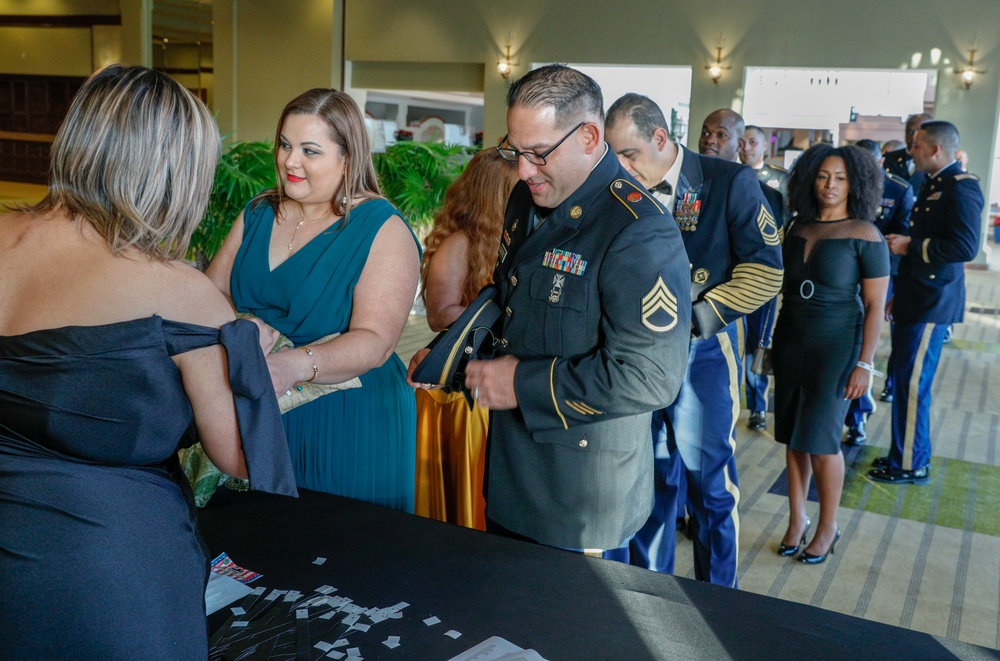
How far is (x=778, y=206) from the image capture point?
15.5 feet

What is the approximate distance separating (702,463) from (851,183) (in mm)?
1261

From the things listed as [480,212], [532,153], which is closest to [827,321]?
[480,212]

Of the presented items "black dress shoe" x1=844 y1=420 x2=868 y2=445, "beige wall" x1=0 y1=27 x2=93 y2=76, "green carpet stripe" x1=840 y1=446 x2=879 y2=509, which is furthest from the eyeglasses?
"beige wall" x1=0 y1=27 x2=93 y2=76

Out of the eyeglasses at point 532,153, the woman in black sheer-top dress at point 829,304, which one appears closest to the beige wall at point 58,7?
the woman in black sheer-top dress at point 829,304

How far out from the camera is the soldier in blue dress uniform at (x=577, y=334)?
1.65 m

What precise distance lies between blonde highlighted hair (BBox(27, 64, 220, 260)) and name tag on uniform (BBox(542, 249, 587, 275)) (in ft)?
2.64

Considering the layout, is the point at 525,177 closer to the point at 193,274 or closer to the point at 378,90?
the point at 193,274

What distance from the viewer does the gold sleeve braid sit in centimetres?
254

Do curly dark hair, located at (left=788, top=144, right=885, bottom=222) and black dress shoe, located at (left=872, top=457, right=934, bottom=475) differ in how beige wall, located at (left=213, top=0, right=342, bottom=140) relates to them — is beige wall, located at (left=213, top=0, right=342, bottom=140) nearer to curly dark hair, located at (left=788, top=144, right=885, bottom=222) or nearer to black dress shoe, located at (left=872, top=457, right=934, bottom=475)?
black dress shoe, located at (left=872, top=457, right=934, bottom=475)

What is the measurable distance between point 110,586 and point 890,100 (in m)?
12.9

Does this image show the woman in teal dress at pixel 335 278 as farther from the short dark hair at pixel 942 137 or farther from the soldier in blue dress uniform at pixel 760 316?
the short dark hair at pixel 942 137

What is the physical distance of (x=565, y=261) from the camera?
1742 millimetres

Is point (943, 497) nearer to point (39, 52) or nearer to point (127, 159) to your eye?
point (127, 159)

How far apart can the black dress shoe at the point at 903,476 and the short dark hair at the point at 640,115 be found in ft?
8.71
